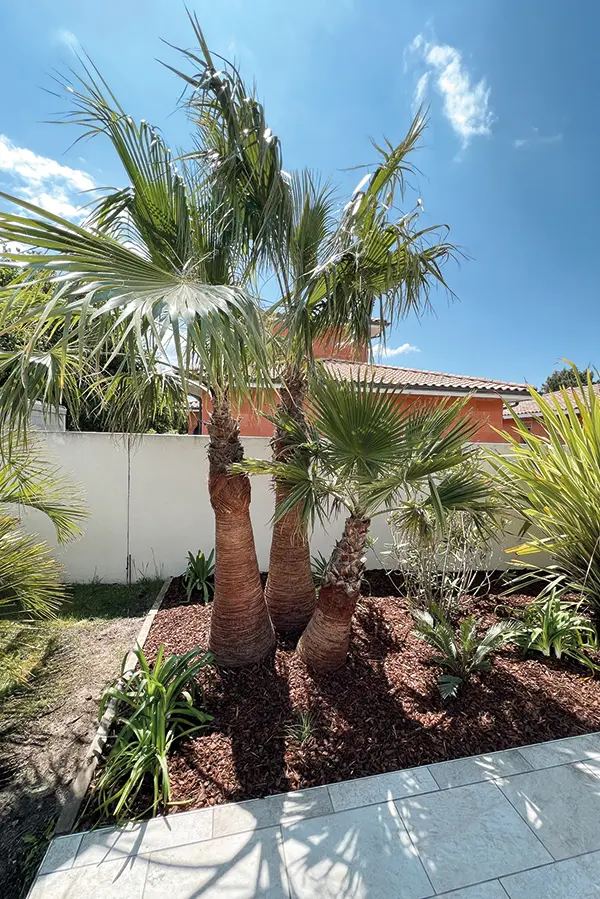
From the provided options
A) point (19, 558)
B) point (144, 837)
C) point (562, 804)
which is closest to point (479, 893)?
point (562, 804)

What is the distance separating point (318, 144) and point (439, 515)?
373cm

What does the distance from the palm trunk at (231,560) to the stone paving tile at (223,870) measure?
1.58 m

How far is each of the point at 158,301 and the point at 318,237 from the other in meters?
1.99

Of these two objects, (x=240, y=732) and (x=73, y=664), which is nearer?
(x=240, y=732)

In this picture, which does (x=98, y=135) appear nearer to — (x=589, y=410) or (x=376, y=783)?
(x=376, y=783)

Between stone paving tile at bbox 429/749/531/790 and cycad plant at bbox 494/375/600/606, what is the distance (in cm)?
190

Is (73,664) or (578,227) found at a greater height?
(578,227)

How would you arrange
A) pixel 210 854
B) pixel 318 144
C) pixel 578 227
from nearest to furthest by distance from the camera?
pixel 210 854, pixel 318 144, pixel 578 227

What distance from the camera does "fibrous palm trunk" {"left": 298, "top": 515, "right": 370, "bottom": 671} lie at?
3.40 metres

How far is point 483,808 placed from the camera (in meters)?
2.42

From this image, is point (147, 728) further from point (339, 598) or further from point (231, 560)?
point (339, 598)

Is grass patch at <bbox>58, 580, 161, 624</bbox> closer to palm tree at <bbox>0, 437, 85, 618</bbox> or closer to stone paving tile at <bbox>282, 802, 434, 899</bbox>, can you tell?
palm tree at <bbox>0, 437, 85, 618</bbox>

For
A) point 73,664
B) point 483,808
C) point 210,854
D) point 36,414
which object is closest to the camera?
point 210,854

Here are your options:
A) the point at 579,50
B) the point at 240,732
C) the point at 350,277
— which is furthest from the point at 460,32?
the point at 240,732
